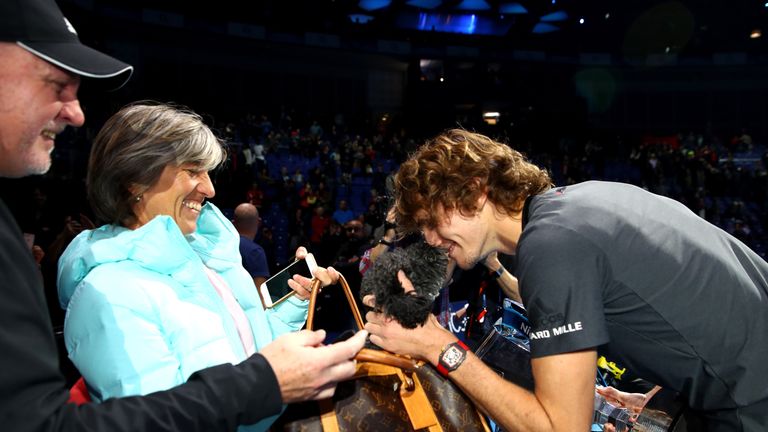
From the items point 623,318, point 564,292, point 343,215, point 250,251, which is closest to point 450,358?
point 564,292

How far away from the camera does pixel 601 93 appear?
85.6 feet

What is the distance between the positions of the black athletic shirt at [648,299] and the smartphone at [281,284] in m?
0.95

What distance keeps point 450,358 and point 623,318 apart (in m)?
0.46

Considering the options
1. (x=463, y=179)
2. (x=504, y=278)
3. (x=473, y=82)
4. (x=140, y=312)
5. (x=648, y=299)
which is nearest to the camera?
(x=140, y=312)

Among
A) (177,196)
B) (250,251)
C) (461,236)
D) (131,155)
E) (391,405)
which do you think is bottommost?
(250,251)

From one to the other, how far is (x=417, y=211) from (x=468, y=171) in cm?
22

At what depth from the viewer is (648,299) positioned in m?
1.25

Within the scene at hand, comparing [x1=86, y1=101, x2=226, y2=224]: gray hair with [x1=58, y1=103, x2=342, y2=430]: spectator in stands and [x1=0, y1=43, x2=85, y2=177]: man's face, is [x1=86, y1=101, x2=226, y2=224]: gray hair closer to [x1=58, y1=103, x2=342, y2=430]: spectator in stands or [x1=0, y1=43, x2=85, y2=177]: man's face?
[x1=58, y1=103, x2=342, y2=430]: spectator in stands

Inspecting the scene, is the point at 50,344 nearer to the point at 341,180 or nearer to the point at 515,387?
the point at 515,387

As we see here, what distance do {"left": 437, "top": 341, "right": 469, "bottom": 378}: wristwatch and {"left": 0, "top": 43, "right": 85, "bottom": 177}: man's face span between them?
102 centimetres

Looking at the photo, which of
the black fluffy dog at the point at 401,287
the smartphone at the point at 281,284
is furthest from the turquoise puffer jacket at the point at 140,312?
the smartphone at the point at 281,284

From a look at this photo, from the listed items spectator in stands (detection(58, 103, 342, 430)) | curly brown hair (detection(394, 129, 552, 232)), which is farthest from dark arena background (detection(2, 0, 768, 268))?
spectator in stands (detection(58, 103, 342, 430))

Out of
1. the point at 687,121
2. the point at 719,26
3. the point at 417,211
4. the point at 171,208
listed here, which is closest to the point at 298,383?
the point at 171,208

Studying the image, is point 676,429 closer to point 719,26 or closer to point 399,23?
point 399,23
